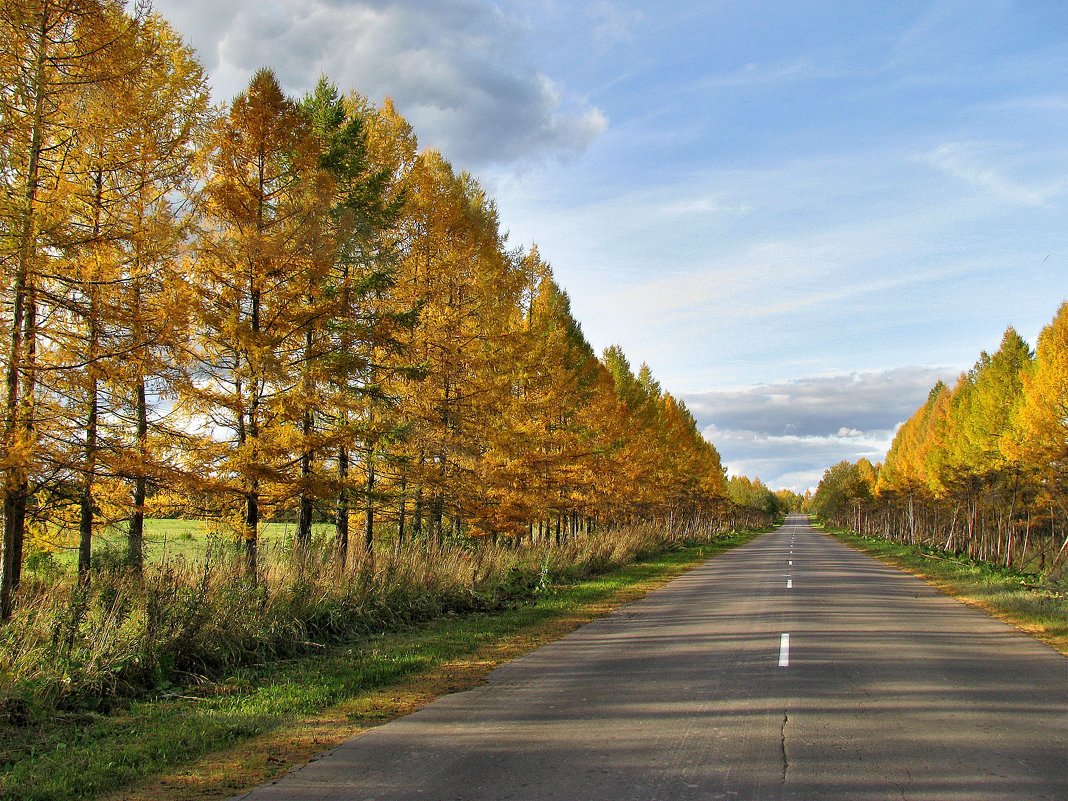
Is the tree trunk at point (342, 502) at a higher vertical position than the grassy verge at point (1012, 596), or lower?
higher

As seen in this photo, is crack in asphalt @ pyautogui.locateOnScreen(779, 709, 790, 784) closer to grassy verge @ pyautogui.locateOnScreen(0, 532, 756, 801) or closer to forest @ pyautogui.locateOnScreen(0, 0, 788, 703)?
grassy verge @ pyautogui.locateOnScreen(0, 532, 756, 801)

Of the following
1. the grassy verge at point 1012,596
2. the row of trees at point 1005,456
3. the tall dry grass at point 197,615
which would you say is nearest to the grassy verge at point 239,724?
the tall dry grass at point 197,615

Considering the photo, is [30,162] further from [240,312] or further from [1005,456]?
[1005,456]

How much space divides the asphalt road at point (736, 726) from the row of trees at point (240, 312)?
5.60 meters

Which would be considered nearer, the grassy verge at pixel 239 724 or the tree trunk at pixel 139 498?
the grassy verge at pixel 239 724

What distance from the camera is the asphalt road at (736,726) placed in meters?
4.94

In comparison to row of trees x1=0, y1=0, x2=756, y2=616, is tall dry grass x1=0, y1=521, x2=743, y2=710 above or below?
below

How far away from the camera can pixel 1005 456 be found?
3061 centimetres

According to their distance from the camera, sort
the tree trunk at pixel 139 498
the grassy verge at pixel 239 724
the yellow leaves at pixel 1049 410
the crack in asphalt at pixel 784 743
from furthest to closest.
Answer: the yellow leaves at pixel 1049 410 < the tree trunk at pixel 139 498 < the crack in asphalt at pixel 784 743 < the grassy verge at pixel 239 724

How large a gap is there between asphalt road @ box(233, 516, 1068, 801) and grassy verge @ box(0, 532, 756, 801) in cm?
51

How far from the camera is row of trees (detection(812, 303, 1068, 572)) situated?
26.4m

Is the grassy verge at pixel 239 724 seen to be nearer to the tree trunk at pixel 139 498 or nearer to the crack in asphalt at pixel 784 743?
the tree trunk at pixel 139 498

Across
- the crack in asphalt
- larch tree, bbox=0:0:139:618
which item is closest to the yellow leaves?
the crack in asphalt

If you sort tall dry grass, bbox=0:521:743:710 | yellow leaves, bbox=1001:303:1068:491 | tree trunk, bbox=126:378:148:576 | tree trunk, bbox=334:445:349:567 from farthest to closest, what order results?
yellow leaves, bbox=1001:303:1068:491 → tree trunk, bbox=334:445:349:567 → tree trunk, bbox=126:378:148:576 → tall dry grass, bbox=0:521:743:710
